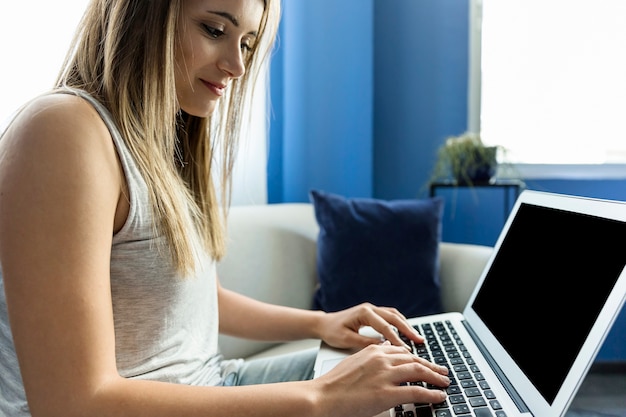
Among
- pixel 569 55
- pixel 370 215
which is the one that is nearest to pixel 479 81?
pixel 569 55

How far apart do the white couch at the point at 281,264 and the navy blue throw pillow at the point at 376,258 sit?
0.07 meters

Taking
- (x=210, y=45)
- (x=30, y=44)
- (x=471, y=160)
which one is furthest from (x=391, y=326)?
(x=471, y=160)

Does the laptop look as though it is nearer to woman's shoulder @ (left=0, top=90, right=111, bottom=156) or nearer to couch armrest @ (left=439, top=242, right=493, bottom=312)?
woman's shoulder @ (left=0, top=90, right=111, bottom=156)

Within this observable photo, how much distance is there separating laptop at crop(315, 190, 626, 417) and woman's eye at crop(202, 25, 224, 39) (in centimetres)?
52

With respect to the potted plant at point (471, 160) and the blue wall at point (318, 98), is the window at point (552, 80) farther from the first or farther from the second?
the blue wall at point (318, 98)

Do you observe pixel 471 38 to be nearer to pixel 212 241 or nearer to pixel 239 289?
pixel 239 289

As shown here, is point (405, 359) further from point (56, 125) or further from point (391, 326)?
point (56, 125)

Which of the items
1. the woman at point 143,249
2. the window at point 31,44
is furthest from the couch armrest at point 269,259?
the woman at point 143,249

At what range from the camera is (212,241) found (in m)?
1.02

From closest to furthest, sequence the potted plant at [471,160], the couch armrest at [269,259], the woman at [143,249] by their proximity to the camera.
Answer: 1. the woman at [143,249]
2. the couch armrest at [269,259]
3. the potted plant at [471,160]

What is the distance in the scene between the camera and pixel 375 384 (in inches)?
24.4

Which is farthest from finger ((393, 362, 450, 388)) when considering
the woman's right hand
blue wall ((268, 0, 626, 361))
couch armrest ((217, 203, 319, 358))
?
blue wall ((268, 0, 626, 361))

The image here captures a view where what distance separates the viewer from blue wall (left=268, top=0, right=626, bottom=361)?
2244 mm

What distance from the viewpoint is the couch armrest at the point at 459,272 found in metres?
1.75
